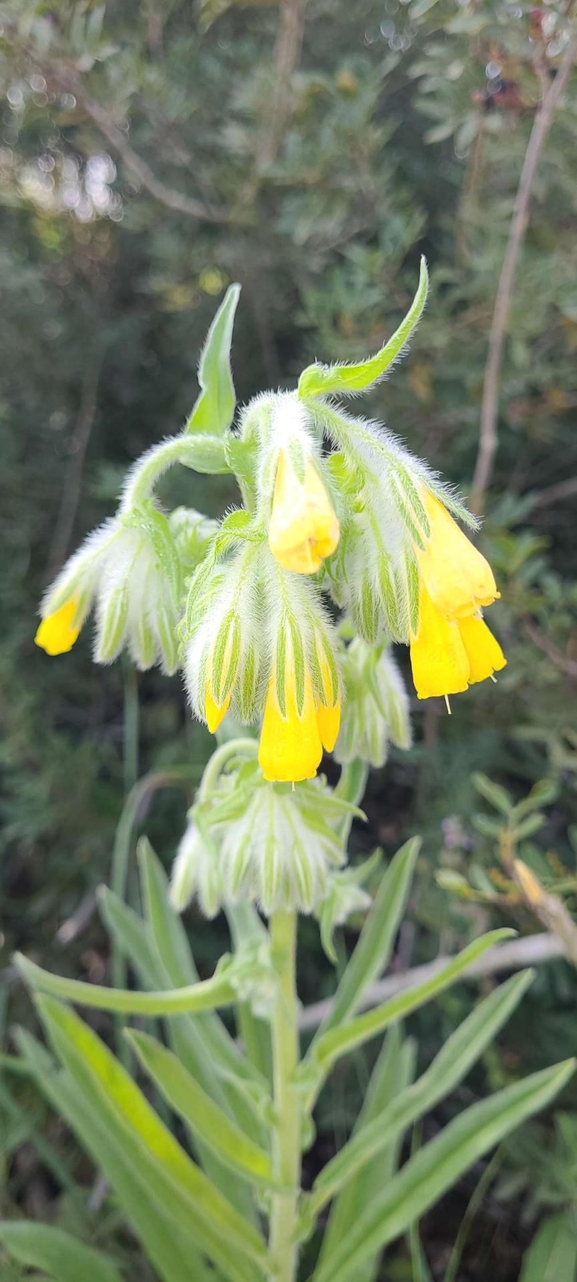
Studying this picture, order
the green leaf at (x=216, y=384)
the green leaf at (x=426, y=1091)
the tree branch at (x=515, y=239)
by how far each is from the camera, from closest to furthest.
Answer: the green leaf at (x=216, y=384)
the green leaf at (x=426, y=1091)
the tree branch at (x=515, y=239)

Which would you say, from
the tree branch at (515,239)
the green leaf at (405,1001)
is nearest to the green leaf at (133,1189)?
the green leaf at (405,1001)

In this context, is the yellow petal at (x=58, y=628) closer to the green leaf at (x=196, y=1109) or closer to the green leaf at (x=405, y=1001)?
the green leaf at (x=196, y=1109)

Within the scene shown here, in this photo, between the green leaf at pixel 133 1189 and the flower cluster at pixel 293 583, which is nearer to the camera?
the flower cluster at pixel 293 583

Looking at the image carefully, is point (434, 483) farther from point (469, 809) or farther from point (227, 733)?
point (469, 809)

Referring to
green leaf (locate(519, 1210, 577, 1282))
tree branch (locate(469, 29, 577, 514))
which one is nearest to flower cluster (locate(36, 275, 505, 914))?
tree branch (locate(469, 29, 577, 514))

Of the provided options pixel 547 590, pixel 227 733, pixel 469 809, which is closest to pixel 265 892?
pixel 227 733

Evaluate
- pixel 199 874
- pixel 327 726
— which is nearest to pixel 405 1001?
pixel 199 874

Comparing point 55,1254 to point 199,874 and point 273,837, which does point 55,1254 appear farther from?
point 273,837
